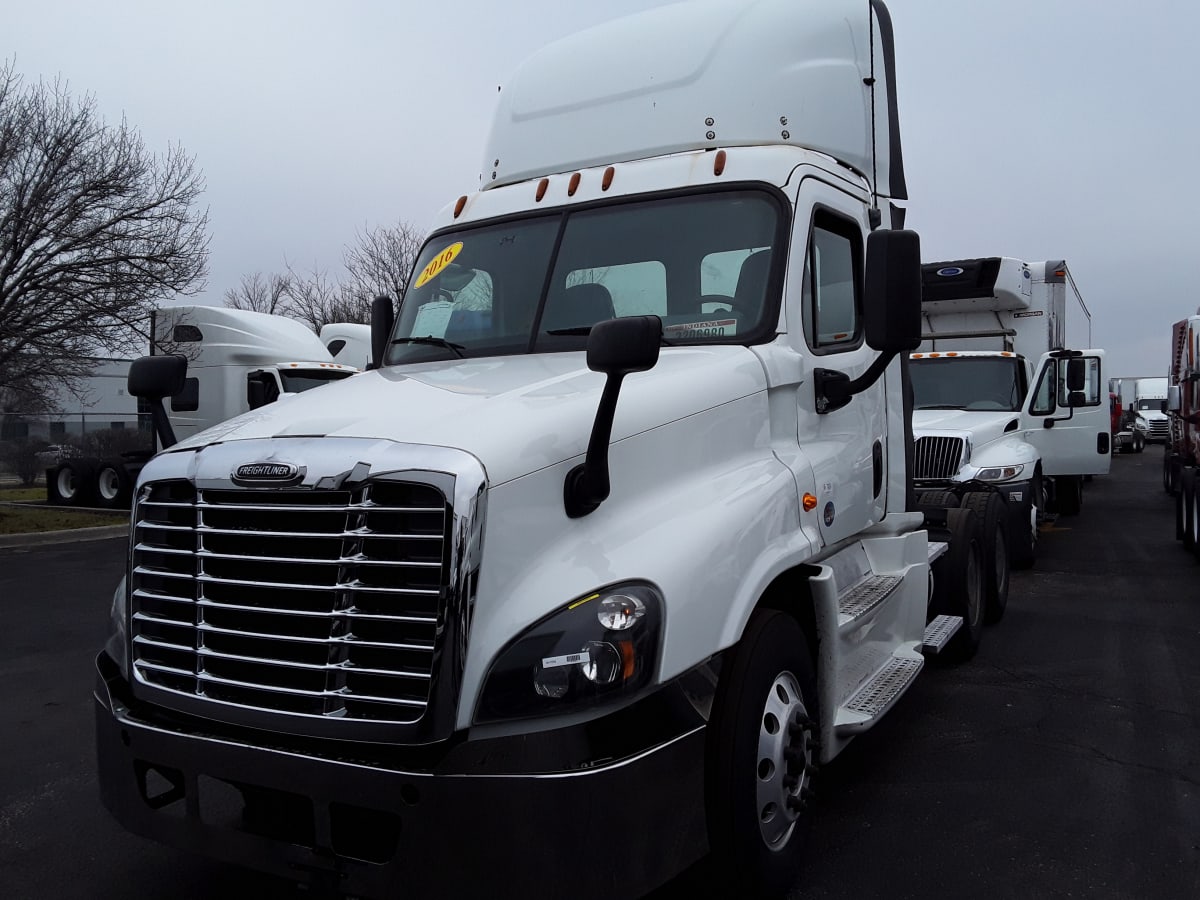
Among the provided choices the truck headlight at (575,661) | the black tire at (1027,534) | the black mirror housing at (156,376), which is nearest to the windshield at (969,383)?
the black tire at (1027,534)

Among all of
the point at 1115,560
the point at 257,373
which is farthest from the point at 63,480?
the point at 1115,560

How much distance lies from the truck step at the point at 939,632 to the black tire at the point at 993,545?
1.15 m

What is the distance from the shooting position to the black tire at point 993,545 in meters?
7.50

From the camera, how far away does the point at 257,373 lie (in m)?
16.4

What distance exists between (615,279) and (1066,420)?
10.3 m

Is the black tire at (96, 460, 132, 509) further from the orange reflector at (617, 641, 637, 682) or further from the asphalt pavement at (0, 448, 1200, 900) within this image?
the orange reflector at (617, 641, 637, 682)

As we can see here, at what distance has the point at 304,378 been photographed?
1698 cm

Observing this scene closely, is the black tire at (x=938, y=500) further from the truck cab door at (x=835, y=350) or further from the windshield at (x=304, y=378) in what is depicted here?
the windshield at (x=304, y=378)

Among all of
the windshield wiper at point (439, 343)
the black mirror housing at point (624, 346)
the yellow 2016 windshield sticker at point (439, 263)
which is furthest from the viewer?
the yellow 2016 windshield sticker at point (439, 263)

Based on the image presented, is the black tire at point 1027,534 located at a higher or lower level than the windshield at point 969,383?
lower

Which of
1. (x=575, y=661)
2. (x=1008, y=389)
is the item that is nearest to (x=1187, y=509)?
(x=1008, y=389)

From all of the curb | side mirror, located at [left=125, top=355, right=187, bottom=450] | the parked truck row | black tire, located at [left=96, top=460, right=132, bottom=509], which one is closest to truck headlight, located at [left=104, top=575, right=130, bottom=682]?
the parked truck row

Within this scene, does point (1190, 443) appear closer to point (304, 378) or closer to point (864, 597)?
point (864, 597)

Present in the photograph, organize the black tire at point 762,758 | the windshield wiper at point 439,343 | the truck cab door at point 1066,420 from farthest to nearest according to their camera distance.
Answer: the truck cab door at point 1066,420 → the windshield wiper at point 439,343 → the black tire at point 762,758
